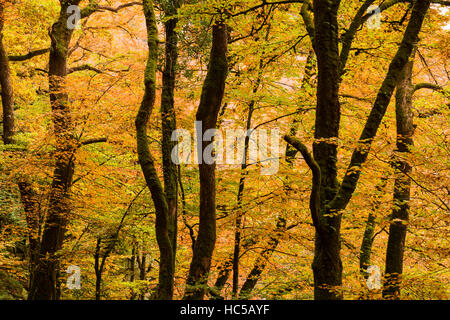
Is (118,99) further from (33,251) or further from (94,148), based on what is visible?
(33,251)

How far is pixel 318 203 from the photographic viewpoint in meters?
4.95

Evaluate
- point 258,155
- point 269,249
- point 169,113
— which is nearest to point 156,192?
point 169,113

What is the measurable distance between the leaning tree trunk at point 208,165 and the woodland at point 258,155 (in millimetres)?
24

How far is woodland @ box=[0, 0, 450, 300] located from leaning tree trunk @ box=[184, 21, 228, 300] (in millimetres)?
24

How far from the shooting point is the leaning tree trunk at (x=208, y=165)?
636 centimetres

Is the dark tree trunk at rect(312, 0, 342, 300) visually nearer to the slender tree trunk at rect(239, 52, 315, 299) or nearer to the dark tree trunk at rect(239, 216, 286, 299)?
the slender tree trunk at rect(239, 52, 315, 299)

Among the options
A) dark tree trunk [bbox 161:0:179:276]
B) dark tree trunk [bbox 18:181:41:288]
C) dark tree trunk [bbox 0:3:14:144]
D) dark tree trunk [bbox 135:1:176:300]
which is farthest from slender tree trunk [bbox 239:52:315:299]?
dark tree trunk [bbox 0:3:14:144]

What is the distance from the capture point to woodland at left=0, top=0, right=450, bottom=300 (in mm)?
5199

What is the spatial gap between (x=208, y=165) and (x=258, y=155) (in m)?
3.15

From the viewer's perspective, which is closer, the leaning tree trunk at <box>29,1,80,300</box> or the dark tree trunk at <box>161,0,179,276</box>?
the dark tree trunk at <box>161,0,179,276</box>

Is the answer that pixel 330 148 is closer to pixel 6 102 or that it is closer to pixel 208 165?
pixel 208 165

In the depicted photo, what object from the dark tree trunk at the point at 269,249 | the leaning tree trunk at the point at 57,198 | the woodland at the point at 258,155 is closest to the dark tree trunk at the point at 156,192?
the woodland at the point at 258,155

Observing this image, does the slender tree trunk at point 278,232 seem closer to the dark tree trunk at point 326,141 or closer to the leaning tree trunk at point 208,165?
the leaning tree trunk at point 208,165

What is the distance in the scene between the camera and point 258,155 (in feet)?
31.1
